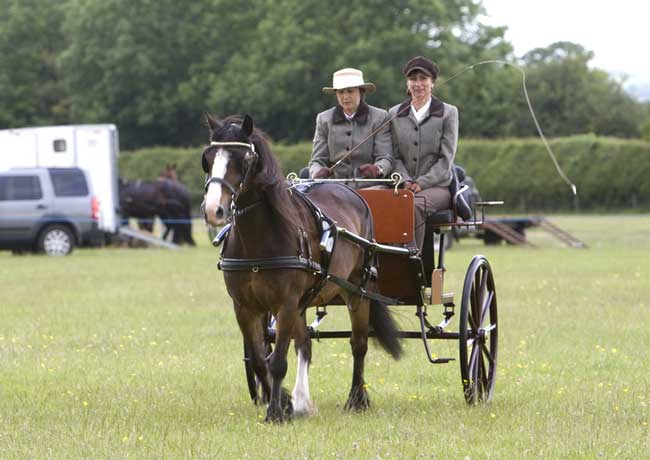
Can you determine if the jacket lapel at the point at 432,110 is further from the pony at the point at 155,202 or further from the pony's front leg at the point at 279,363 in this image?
the pony at the point at 155,202

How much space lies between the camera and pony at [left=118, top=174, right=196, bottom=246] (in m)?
35.8

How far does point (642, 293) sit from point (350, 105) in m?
10.2

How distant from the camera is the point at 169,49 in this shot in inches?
2776

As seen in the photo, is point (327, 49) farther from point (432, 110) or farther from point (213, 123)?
point (213, 123)

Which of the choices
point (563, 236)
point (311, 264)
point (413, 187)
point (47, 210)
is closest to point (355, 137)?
point (413, 187)

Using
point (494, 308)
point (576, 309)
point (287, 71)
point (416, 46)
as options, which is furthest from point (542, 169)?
point (494, 308)

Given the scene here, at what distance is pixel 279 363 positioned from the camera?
8258 mm

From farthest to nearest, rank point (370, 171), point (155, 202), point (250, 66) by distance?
point (250, 66)
point (155, 202)
point (370, 171)

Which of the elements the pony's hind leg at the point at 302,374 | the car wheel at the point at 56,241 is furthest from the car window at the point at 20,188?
the pony's hind leg at the point at 302,374

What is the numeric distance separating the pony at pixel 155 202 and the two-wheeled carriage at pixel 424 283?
25837 mm

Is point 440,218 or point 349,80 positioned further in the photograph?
point 440,218

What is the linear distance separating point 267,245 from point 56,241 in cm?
2290

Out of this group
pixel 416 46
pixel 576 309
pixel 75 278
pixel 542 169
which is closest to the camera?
pixel 576 309

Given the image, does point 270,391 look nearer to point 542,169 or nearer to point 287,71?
point 542,169
